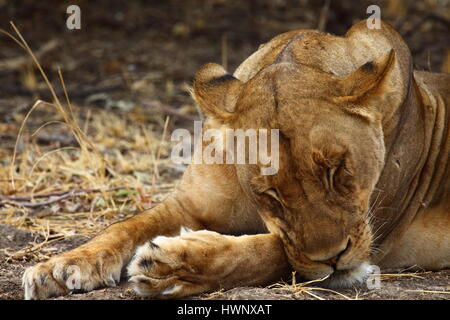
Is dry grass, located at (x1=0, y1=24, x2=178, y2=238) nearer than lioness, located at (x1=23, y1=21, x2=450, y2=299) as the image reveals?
No

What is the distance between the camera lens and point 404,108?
3.22 m

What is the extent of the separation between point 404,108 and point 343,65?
0.97 ft

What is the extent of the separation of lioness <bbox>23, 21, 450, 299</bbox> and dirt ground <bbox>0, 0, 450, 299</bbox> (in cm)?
12

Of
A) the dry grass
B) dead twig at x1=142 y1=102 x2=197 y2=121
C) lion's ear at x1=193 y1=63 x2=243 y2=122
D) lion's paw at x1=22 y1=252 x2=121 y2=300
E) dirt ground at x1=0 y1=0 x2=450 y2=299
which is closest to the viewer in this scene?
lion's paw at x1=22 y1=252 x2=121 y2=300

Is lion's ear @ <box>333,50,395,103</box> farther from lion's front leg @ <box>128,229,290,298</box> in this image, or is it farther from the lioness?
lion's front leg @ <box>128,229,290,298</box>

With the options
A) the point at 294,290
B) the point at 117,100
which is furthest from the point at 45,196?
the point at 117,100

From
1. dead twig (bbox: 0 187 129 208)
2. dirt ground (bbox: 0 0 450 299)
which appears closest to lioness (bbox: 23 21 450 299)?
dirt ground (bbox: 0 0 450 299)

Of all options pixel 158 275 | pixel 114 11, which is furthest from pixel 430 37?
pixel 158 275

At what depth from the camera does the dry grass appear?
4.43 m

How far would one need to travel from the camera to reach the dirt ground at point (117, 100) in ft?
12.6

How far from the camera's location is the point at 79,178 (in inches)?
202

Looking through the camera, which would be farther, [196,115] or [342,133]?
[196,115]
